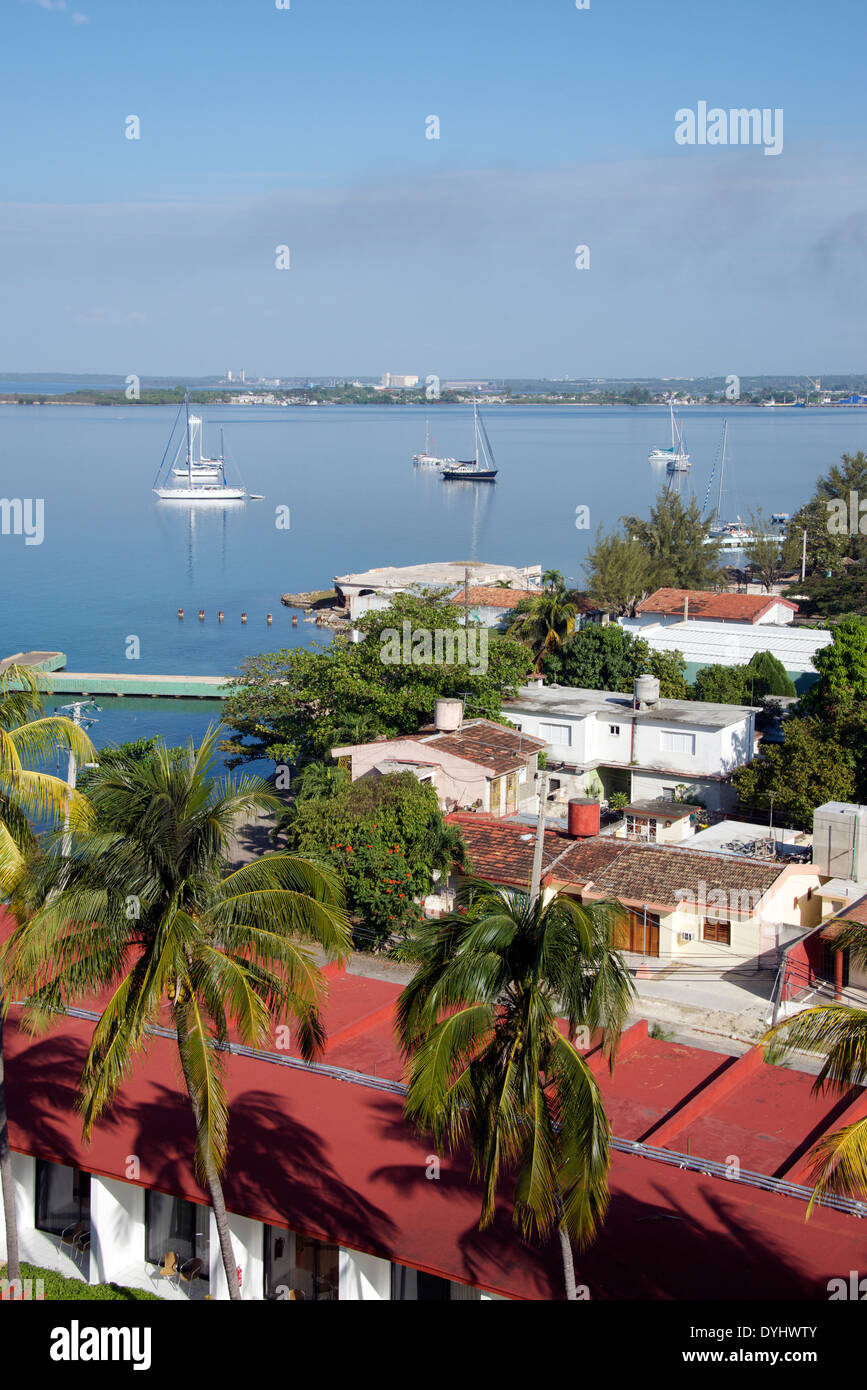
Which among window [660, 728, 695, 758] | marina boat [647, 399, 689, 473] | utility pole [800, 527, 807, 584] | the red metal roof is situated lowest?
the red metal roof

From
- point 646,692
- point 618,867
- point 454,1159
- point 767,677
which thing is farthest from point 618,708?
point 454,1159

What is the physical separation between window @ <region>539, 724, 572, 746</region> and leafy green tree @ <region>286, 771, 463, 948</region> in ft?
31.6

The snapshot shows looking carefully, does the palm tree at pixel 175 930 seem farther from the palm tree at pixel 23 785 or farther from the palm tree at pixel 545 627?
the palm tree at pixel 545 627

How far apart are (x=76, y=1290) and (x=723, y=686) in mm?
30210

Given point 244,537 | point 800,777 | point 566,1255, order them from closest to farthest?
point 566,1255 < point 800,777 < point 244,537

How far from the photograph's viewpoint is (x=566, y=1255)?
34.2 feet

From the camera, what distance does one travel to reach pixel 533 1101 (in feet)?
31.8

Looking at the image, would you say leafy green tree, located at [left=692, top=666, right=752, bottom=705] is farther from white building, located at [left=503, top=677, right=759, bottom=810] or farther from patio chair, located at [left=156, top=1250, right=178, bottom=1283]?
patio chair, located at [left=156, top=1250, right=178, bottom=1283]

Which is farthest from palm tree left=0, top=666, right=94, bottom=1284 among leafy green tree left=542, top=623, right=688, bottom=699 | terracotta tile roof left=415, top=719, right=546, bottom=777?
leafy green tree left=542, top=623, right=688, bottom=699

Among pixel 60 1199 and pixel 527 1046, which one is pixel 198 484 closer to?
pixel 60 1199

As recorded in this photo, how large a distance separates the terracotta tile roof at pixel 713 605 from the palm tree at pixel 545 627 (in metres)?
10.4

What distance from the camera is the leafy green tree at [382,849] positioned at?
23297 millimetres

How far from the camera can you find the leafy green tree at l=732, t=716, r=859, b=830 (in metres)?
28.6
